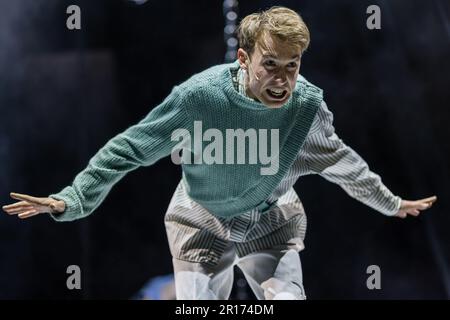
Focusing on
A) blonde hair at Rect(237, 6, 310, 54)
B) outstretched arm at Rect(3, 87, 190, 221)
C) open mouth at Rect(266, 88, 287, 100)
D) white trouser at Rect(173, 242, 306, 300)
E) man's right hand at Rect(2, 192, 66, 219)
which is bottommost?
white trouser at Rect(173, 242, 306, 300)

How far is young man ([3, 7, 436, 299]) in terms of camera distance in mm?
1469

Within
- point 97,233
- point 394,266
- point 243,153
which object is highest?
point 243,153

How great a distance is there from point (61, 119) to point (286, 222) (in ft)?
2.74

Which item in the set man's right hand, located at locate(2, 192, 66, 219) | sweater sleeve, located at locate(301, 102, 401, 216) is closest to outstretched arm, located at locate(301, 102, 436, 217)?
sweater sleeve, located at locate(301, 102, 401, 216)

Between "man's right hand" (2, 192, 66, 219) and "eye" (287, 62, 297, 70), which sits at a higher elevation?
"eye" (287, 62, 297, 70)

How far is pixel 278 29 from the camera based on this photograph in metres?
1.43

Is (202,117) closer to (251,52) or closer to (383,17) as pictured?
(251,52)

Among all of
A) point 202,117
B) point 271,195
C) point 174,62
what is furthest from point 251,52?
point 174,62

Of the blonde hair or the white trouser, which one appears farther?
the white trouser

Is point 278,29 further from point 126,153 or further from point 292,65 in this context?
point 126,153

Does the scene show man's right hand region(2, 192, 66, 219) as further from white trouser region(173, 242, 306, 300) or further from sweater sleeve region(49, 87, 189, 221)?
white trouser region(173, 242, 306, 300)

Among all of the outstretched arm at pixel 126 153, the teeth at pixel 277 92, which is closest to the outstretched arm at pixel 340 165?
the teeth at pixel 277 92

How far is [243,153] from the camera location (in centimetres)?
154

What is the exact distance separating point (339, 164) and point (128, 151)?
0.39 m
